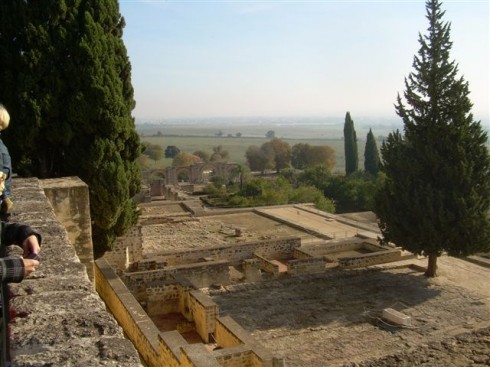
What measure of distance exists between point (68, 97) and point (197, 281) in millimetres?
6614

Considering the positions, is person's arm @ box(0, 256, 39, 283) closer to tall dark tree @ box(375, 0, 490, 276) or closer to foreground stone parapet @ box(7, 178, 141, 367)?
foreground stone parapet @ box(7, 178, 141, 367)

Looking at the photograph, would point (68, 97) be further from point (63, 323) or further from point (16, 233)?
point (63, 323)

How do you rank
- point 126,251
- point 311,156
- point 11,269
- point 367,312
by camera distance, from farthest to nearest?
point 311,156 → point 126,251 → point 367,312 → point 11,269

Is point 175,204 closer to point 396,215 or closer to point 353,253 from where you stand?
point 353,253

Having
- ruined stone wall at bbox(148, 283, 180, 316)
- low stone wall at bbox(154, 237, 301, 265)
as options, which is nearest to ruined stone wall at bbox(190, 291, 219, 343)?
ruined stone wall at bbox(148, 283, 180, 316)

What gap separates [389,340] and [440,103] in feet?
31.6

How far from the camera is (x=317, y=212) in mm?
27859

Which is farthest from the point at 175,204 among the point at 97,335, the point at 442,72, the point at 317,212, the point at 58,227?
the point at 97,335

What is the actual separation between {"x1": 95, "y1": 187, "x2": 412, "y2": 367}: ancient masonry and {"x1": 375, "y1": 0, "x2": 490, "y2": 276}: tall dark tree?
6.17ft

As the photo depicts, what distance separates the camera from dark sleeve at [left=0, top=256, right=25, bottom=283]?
2898 mm

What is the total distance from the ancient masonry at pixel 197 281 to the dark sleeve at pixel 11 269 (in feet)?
14.8

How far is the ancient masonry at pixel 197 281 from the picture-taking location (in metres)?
8.27

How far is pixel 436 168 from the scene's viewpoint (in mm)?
16516

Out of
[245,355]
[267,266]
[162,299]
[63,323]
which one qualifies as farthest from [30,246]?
[267,266]
